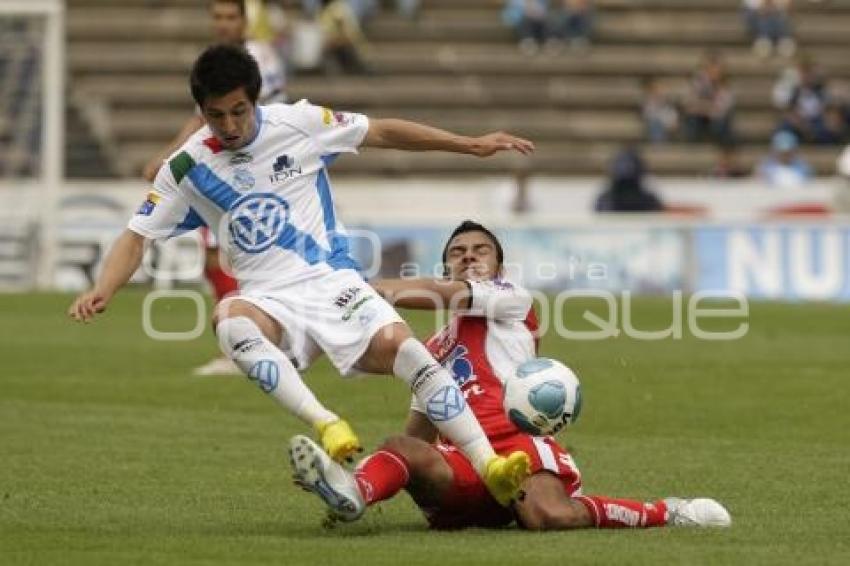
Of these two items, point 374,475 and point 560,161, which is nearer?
point 374,475

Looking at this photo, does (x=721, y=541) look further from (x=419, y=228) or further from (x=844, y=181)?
(x=844, y=181)

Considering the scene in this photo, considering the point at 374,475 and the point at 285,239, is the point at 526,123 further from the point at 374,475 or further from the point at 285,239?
the point at 374,475

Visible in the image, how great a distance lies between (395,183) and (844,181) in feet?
20.5

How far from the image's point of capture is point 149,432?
48.2 ft

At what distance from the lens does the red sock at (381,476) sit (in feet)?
32.0

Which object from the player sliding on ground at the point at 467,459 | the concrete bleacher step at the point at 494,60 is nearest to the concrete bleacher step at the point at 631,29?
the concrete bleacher step at the point at 494,60

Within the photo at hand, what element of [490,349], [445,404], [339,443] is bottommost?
[339,443]

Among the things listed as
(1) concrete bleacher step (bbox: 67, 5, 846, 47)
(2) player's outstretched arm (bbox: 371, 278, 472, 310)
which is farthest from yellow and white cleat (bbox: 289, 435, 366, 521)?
(1) concrete bleacher step (bbox: 67, 5, 846, 47)

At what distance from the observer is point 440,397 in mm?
9914

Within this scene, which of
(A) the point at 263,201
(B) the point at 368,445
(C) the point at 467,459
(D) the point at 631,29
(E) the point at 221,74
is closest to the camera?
(C) the point at 467,459

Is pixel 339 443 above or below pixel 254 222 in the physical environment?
below

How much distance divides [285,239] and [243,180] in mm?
311

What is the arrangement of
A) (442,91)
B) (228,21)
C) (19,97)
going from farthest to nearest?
(442,91) → (19,97) → (228,21)

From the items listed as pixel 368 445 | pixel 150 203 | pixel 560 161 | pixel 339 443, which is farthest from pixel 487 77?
pixel 339 443
